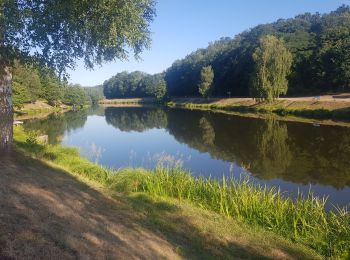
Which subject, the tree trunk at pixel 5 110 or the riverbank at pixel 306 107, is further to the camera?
the riverbank at pixel 306 107

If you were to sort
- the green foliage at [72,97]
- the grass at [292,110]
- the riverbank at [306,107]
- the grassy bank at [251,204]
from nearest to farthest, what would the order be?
the grassy bank at [251,204] → the grass at [292,110] → the riverbank at [306,107] → the green foliage at [72,97]

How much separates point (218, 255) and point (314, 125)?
4035cm

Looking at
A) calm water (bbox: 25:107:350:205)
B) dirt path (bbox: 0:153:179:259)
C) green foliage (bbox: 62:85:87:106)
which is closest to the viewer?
dirt path (bbox: 0:153:179:259)

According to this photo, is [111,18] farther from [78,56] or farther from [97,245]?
[97,245]

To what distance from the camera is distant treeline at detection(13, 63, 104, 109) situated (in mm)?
16484

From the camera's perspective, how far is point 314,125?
151 feet

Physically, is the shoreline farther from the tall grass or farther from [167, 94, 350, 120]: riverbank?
the tall grass

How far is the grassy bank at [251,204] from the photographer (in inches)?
408

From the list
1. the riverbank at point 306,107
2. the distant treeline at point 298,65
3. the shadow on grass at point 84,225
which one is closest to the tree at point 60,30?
the shadow on grass at point 84,225

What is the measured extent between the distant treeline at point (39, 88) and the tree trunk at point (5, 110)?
980mm

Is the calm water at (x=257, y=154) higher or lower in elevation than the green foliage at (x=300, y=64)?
lower

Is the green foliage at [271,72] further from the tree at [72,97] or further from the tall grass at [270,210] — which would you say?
the tree at [72,97]

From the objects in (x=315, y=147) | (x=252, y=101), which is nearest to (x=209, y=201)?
(x=315, y=147)

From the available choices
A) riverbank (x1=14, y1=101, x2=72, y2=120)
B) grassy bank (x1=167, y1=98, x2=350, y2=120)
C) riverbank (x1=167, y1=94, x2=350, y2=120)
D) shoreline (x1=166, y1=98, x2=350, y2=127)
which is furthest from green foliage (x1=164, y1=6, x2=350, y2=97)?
riverbank (x1=14, y1=101, x2=72, y2=120)
